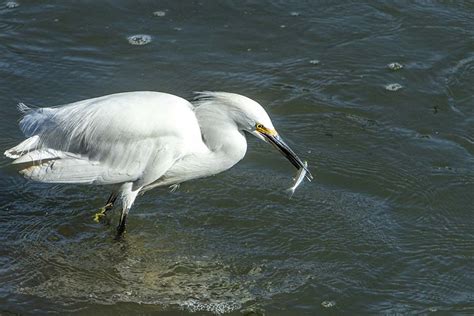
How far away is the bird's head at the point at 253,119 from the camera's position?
5.76 metres

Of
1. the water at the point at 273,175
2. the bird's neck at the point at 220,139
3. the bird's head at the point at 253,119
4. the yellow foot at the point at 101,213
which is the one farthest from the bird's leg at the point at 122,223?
the bird's head at the point at 253,119

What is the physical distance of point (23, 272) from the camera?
6039 mm

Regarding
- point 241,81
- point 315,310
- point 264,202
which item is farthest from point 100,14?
point 315,310

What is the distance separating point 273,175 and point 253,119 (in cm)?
145

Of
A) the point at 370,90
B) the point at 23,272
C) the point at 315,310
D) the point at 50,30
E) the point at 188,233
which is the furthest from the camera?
the point at 50,30

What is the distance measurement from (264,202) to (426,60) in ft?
9.51

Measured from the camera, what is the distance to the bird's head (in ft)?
18.9

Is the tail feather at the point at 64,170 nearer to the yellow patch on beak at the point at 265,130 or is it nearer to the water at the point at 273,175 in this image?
the water at the point at 273,175

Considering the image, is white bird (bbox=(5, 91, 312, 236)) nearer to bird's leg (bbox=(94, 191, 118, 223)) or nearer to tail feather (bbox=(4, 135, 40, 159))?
tail feather (bbox=(4, 135, 40, 159))

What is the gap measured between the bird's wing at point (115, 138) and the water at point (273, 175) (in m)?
0.62

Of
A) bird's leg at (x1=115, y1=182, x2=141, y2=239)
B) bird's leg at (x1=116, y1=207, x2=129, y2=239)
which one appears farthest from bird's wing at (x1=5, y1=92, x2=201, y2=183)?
bird's leg at (x1=116, y1=207, x2=129, y2=239)

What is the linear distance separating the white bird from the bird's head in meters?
0.01

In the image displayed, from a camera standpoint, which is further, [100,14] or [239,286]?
[100,14]

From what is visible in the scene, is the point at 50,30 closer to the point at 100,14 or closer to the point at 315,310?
the point at 100,14
